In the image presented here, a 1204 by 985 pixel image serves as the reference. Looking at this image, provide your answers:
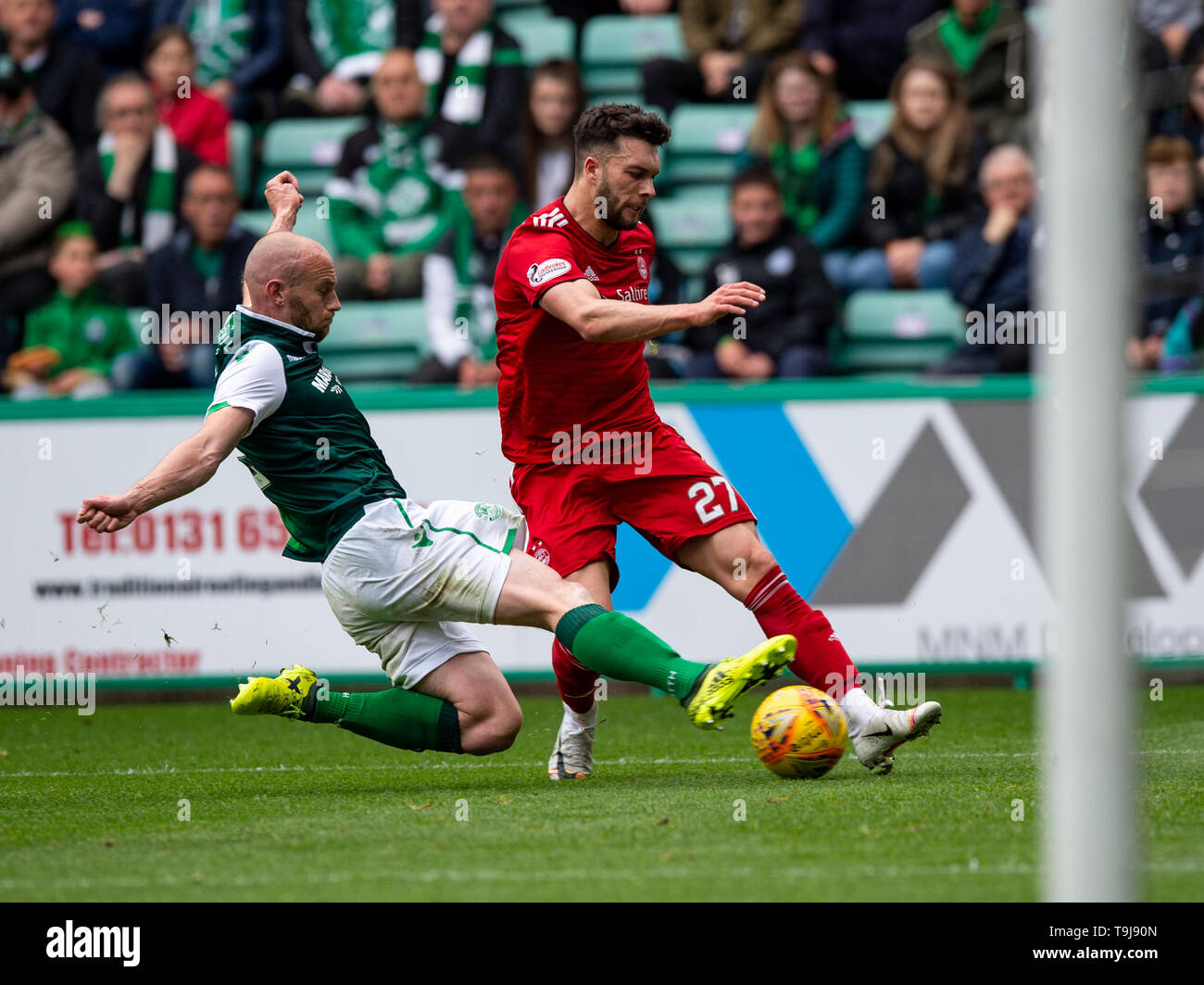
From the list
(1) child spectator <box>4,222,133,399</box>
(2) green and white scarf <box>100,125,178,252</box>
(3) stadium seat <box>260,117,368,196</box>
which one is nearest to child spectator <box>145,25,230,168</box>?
(2) green and white scarf <box>100,125,178,252</box>

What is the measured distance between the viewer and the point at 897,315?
1114 centimetres

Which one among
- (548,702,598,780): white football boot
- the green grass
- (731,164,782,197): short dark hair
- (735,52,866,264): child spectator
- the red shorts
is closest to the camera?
the green grass

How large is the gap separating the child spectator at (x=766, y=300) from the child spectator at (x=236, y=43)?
3.99 metres

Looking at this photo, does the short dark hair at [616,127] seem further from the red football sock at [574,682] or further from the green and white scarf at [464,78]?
the green and white scarf at [464,78]

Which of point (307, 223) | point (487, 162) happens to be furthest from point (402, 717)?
point (307, 223)

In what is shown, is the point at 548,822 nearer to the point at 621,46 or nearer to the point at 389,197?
the point at 389,197

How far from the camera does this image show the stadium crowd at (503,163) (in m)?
10.7

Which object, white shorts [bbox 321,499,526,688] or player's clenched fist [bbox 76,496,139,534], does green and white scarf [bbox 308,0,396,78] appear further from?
player's clenched fist [bbox 76,496,139,534]

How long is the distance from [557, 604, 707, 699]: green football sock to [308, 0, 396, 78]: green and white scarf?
8080 mm

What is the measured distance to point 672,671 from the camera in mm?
5254

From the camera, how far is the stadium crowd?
35.0ft

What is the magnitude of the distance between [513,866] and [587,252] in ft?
8.08

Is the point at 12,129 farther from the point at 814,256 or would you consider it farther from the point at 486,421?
the point at 814,256

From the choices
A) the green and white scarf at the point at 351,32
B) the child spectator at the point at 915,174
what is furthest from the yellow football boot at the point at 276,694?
the green and white scarf at the point at 351,32
